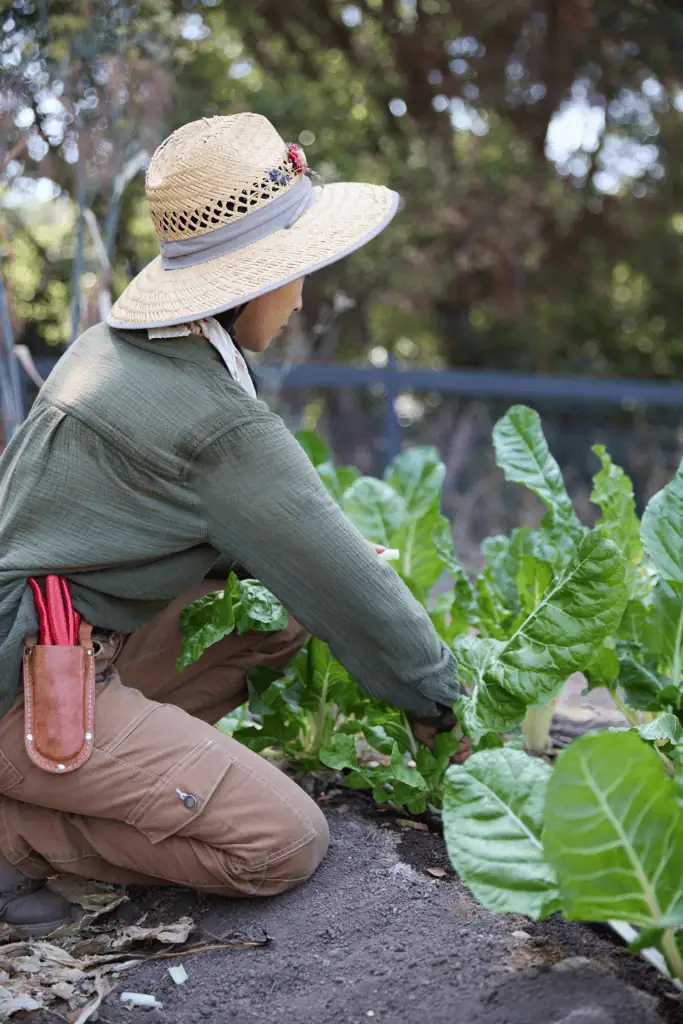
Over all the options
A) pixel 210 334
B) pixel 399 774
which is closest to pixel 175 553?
pixel 210 334

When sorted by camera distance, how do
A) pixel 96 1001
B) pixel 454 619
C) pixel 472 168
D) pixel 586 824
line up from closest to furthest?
pixel 586 824 < pixel 96 1001 < pixel 454 619 < pixel 472 168

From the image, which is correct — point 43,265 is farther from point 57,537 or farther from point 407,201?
point 57,537

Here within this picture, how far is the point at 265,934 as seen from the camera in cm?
195

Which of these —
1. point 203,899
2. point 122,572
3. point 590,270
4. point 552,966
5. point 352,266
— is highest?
point 122,572

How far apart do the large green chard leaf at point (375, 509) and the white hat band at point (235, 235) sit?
0.80 meters

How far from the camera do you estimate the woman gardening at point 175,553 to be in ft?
6.31

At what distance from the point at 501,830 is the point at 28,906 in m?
1.00

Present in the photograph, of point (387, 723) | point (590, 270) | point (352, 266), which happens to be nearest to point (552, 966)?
point (387, 723)

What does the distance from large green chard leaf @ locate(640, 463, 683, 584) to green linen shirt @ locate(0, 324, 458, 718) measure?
475 millimetres

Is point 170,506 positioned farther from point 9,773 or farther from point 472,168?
point 472,168

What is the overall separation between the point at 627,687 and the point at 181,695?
96cm

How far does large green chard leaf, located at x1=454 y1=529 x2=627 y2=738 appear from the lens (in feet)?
6.33

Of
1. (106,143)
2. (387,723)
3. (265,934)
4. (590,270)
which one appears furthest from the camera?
(590,270)

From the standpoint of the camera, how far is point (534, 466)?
2.54 m
